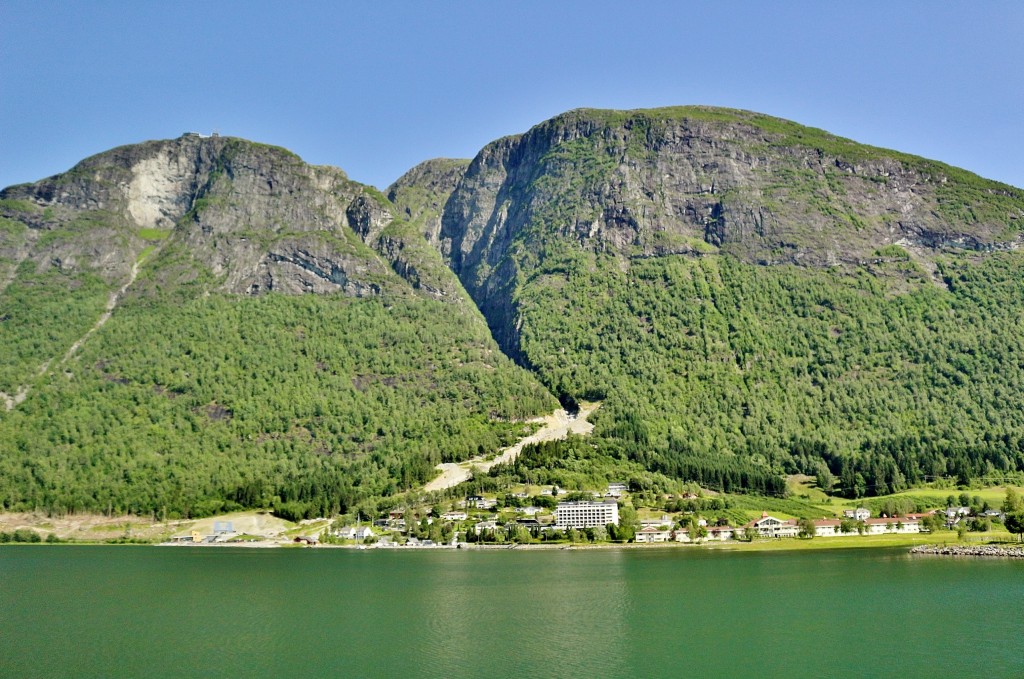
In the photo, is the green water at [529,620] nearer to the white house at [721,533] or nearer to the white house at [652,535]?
the white house at [652,535]

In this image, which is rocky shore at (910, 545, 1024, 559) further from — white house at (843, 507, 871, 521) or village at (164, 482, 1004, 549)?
white house at (843, 507, 871, 521)

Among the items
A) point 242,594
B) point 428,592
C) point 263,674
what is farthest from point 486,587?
point 263,674

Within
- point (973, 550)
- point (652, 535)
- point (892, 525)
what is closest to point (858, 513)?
point (892, 525)

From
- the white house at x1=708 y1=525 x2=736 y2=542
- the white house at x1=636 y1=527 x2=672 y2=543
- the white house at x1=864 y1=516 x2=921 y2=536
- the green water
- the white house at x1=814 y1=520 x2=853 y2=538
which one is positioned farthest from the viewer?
the white house at x1=864 y1=516 x2=921 y2=536

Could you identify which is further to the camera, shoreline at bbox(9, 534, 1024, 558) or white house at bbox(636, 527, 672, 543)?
white house at bbox(636, 527, 672, 543)

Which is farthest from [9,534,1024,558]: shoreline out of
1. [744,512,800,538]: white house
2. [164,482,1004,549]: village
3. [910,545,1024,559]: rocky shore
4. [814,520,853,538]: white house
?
[814,520,853,538]: white house

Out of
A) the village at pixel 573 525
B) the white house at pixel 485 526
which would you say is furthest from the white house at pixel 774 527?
the white house at pixel 485 526
